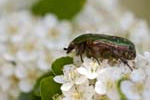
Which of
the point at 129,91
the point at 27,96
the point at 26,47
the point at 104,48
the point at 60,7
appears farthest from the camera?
the point at 60,7

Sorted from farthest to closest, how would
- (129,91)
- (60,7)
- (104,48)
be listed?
(60,7), (104,48), (129,91)

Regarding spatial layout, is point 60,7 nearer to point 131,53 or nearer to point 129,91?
point 131,53

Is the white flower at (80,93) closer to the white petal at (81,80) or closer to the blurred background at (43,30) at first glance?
the white petal at (81,80)

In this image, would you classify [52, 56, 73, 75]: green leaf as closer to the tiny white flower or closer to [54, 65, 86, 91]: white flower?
[54, 65, 86, 91]: white flower

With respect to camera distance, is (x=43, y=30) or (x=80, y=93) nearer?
(x=80, y=93)

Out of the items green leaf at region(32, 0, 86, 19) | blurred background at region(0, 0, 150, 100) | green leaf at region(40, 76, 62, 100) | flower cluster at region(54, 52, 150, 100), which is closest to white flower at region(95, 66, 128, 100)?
flower cluster at region(54, 52, 150, 100)


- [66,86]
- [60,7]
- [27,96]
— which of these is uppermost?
[60,7]

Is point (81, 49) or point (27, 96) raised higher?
point (81, 49)

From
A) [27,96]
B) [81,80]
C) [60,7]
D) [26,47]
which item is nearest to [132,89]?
[81,80]
